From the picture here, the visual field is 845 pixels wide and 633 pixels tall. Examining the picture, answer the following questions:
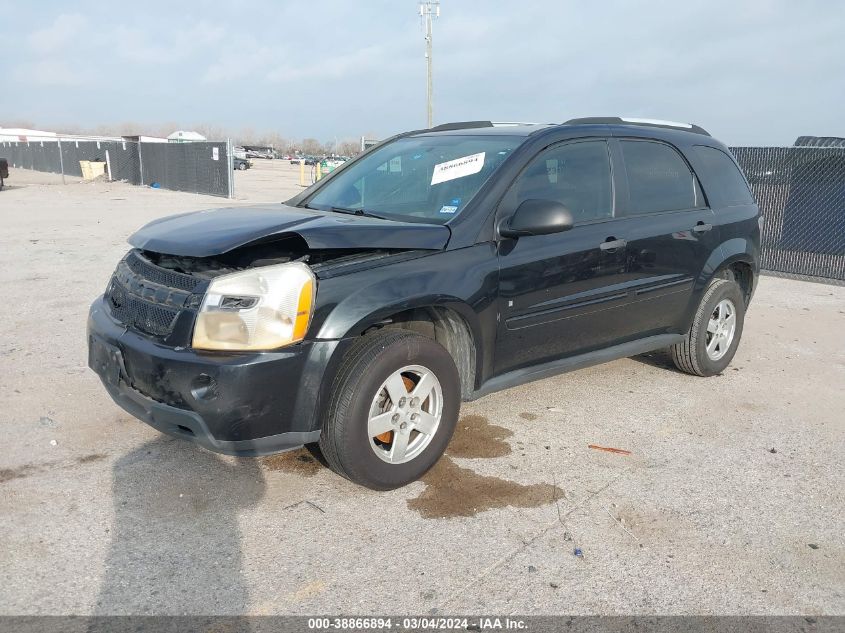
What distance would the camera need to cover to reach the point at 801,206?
10.4 metres

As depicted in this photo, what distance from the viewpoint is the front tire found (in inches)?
124

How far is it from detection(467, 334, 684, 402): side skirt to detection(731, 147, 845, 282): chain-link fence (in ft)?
21.5

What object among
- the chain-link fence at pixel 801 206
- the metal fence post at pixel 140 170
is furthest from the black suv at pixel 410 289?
the metal fence post at pixel 140 170

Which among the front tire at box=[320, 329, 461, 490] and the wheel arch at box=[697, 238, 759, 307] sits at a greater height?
the wheel arch at box=[697, 238, 759, 307]

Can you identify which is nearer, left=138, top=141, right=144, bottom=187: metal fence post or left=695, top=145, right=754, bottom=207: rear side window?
left=695, top=145, right=754, bottom=207: rear side window

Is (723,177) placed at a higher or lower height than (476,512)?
higher

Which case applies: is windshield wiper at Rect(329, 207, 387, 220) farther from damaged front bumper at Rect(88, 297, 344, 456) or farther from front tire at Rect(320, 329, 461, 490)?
damaged front bumper at Rect(88, 297, 344, 456)

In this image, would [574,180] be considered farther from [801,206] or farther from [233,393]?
[801,206]

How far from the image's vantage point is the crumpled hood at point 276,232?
122 inches

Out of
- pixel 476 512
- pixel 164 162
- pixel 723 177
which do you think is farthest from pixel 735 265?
pixel 164 162

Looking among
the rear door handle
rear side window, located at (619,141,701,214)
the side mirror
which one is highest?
rear side window, located at (619,141,701,214)

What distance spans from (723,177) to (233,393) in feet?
13.5

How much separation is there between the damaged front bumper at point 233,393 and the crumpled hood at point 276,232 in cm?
46

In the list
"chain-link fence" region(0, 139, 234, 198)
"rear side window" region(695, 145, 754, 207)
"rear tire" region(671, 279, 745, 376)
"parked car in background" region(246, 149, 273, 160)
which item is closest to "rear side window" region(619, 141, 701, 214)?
"rear side window" region(695, 145, 754, 207)
